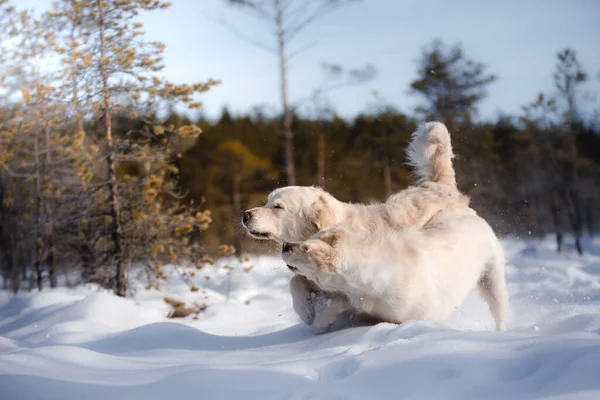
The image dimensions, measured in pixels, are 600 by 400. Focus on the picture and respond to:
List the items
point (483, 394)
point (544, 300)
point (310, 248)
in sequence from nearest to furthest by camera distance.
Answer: point (483, 394), point (310, 248), point (544, 300)

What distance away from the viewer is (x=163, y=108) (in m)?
8.51

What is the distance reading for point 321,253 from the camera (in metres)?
3.69

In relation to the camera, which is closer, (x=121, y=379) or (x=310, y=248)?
(x=121, y=379)

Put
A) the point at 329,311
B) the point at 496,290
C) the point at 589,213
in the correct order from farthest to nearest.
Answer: the point at 589,213
the point at 496,290
the point at 329,311

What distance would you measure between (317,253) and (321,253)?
0.09 feet

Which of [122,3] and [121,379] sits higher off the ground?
[122,3]

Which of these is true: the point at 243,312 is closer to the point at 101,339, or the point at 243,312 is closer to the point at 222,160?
the point at 101,339

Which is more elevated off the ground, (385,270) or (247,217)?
(247,217)

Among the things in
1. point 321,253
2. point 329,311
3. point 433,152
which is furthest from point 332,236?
point 433,152

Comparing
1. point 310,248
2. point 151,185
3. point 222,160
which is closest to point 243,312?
point 151,185

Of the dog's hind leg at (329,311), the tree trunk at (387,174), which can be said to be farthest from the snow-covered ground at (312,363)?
the tree trunk at (387,174)

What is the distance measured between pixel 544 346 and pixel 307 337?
1.88 metres

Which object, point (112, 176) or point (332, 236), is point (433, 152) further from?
point (112, 176)

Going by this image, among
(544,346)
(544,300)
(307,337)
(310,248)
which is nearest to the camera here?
(544,346)
